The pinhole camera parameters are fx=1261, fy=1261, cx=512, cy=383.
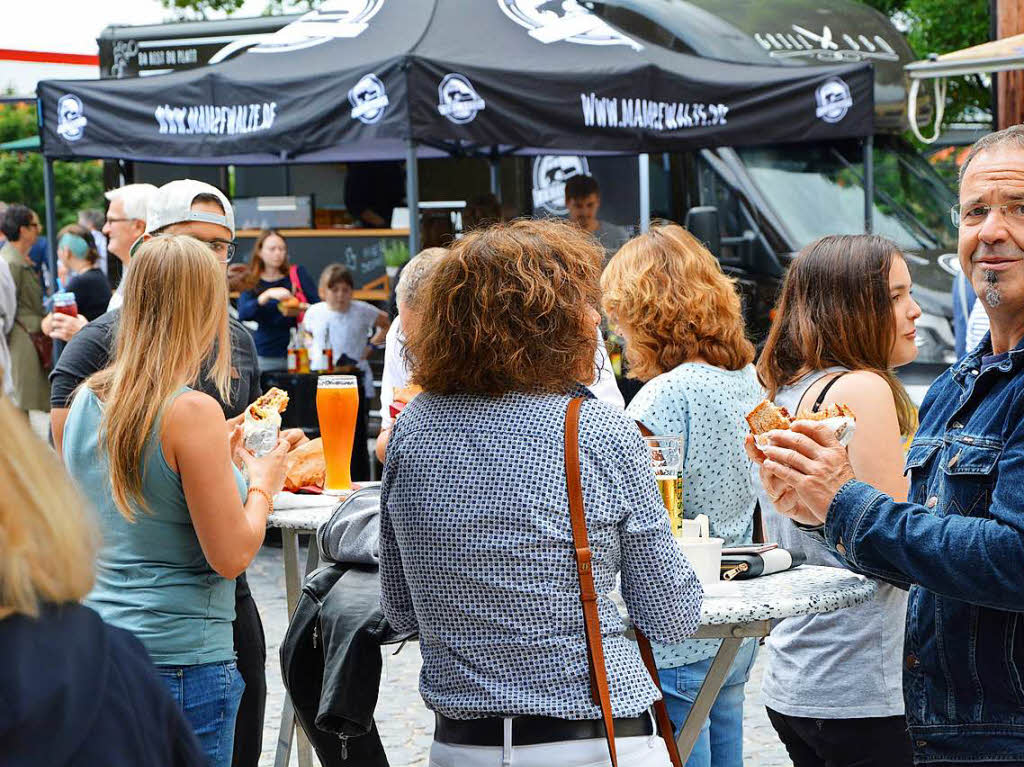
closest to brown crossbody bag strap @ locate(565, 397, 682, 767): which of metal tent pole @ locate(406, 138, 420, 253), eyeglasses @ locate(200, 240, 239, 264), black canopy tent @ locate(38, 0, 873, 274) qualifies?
eyeglasses @ locate(200, 240, 239, 264)

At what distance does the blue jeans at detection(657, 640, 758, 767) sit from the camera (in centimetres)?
303

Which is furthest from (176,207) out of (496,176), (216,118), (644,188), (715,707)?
(496,176)

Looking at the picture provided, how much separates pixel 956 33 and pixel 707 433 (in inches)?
672

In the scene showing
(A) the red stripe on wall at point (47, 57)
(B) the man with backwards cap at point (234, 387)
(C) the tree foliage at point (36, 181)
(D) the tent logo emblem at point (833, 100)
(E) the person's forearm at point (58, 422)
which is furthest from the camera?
(C) the tree foliage at point (36, 181)

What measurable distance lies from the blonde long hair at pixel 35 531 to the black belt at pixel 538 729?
3.06 feet

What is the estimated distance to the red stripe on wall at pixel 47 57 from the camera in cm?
1166

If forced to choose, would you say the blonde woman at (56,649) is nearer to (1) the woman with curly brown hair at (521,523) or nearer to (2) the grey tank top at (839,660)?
(1) the woman with curly brown hair at (521,523)

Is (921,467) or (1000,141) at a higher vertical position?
(1000,141)

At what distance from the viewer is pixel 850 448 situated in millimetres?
2611

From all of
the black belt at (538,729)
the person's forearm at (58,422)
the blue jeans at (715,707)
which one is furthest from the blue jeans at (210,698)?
the blue jeans at (715,707)

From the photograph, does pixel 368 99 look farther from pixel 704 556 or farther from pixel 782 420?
pixel 782 420

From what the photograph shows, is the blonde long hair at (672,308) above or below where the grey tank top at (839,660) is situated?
above

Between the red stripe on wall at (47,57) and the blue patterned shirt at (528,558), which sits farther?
the red stripe on wall at (47,57)

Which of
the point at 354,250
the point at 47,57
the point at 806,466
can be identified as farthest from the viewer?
the point at 47,57
